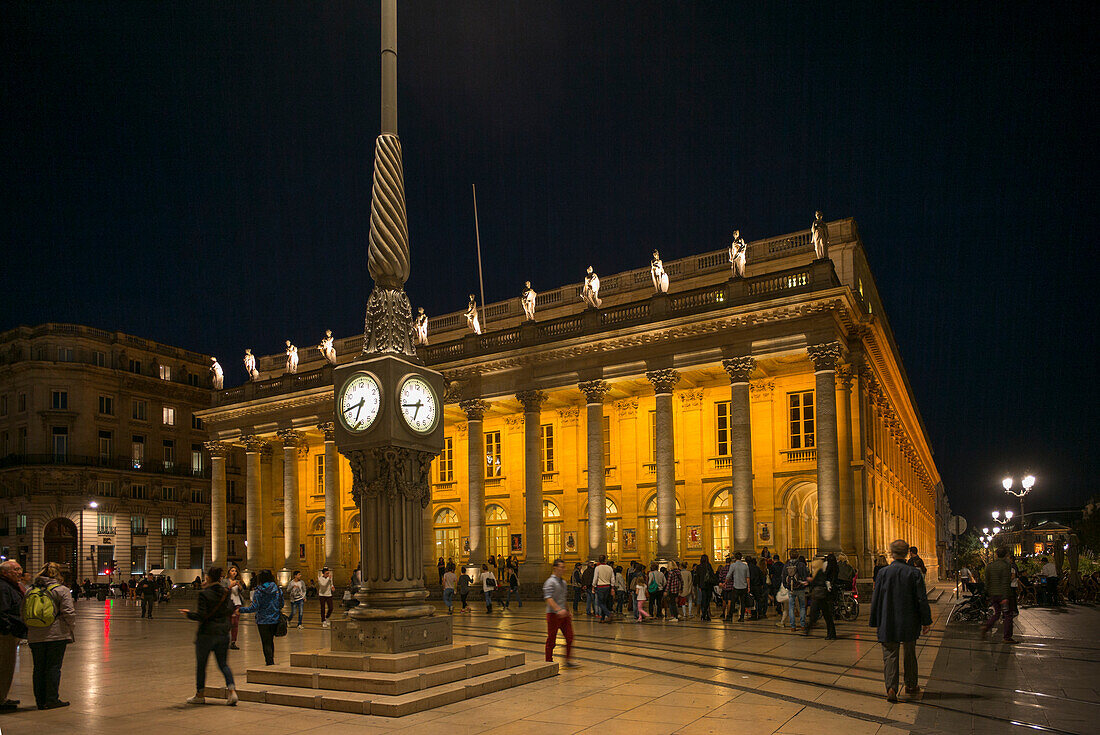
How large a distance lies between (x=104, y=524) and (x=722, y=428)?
4380 cm

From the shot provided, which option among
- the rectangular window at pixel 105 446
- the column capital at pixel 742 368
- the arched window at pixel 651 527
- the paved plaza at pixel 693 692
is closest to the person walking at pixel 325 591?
the paved plaza at pixel 693 692

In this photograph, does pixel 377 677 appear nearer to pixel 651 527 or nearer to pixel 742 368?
pixel 742 368

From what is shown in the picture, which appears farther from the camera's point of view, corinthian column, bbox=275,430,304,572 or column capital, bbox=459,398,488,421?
corinthian column, bbox=275,430,304,572

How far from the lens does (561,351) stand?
36844 mm

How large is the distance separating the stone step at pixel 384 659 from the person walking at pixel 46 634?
2974mm

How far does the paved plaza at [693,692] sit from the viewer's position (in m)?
9.35

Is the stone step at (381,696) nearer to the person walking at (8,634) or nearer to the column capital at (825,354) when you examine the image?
the person walking at (8,634)

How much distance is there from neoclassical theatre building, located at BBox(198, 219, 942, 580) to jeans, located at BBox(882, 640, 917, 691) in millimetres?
19017

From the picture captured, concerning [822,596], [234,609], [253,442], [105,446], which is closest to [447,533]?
[253,442]

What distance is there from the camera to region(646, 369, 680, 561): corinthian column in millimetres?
32281

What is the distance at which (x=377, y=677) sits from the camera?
10.5 metres

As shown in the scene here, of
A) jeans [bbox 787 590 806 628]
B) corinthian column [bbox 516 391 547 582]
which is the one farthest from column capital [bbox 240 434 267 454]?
jeans [bbox 787 590 806 628]

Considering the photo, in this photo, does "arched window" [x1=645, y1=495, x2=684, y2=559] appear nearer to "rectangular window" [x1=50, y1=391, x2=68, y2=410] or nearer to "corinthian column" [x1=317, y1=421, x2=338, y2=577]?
"corinthian column" [x1=317, y1=421, x2=338, y2=577]

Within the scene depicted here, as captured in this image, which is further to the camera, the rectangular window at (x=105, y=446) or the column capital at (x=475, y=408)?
the rectangular window at (x=105, y=446)
